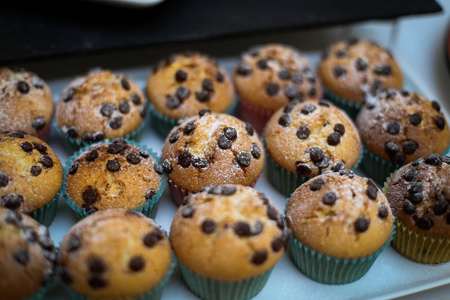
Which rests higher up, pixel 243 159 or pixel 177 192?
pixel 243 159

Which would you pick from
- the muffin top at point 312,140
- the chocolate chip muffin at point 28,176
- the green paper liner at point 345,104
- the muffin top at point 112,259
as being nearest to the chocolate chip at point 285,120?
the muffin top at point 312,140

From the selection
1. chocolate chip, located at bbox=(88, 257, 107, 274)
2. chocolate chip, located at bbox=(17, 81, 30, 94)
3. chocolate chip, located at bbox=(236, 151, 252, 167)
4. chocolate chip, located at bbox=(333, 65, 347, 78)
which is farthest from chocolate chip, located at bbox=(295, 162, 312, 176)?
chocolate chip, located at bbox=(17, 81, 30, 94)

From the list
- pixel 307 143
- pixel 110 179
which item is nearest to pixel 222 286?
pixel 110 179

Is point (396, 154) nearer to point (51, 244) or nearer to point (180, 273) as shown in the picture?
point (180, 273)

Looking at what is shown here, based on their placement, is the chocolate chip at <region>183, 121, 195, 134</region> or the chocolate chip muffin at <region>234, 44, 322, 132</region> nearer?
the chocolate chip at <region>183, 121, 195, 134</region>

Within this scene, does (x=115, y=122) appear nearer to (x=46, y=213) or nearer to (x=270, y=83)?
(x=46, y=213)

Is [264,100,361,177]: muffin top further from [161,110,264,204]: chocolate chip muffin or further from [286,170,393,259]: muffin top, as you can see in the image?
[286,170,393,259]: muffin top

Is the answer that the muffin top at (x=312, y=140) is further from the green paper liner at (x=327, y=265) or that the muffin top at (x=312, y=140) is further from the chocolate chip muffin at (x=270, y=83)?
the green paper liner at (x=327, y=265)
